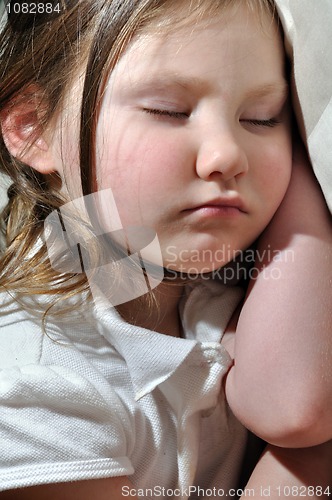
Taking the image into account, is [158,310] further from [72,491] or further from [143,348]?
[72,491]

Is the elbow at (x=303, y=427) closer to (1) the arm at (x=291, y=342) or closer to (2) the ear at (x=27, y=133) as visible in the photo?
(1) the arm at (x=291, y=342)

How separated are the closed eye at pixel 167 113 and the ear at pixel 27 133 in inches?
5.1

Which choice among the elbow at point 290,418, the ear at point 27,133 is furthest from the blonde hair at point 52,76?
the elbow at point 290,418

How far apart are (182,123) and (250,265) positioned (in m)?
0.18

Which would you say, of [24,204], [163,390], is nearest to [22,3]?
[24,204]

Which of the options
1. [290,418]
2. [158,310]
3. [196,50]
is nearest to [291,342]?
[290,418]

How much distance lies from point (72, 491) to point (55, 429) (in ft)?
0.19

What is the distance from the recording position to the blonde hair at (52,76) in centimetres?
68

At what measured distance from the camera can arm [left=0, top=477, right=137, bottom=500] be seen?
65cm

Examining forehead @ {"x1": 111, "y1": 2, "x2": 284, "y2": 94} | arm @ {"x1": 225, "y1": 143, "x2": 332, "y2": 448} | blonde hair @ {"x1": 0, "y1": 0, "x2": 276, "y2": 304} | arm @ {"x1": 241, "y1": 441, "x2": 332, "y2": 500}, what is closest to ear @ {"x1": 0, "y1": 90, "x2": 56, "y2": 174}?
blonde hair @ {"x1": 0, "y1": 0, "x2": 276, "y2": 304}

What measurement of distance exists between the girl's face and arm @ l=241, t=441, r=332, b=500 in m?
0.21

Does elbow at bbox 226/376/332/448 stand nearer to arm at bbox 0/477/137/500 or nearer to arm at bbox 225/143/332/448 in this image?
arm at bbox 225/143/332/448

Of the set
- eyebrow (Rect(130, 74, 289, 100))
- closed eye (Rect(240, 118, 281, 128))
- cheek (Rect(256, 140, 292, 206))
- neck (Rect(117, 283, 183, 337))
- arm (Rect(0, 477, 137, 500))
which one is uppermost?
eyebrow (Rect(130, 74, 289, 100))

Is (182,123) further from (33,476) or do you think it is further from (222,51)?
(33,476)
